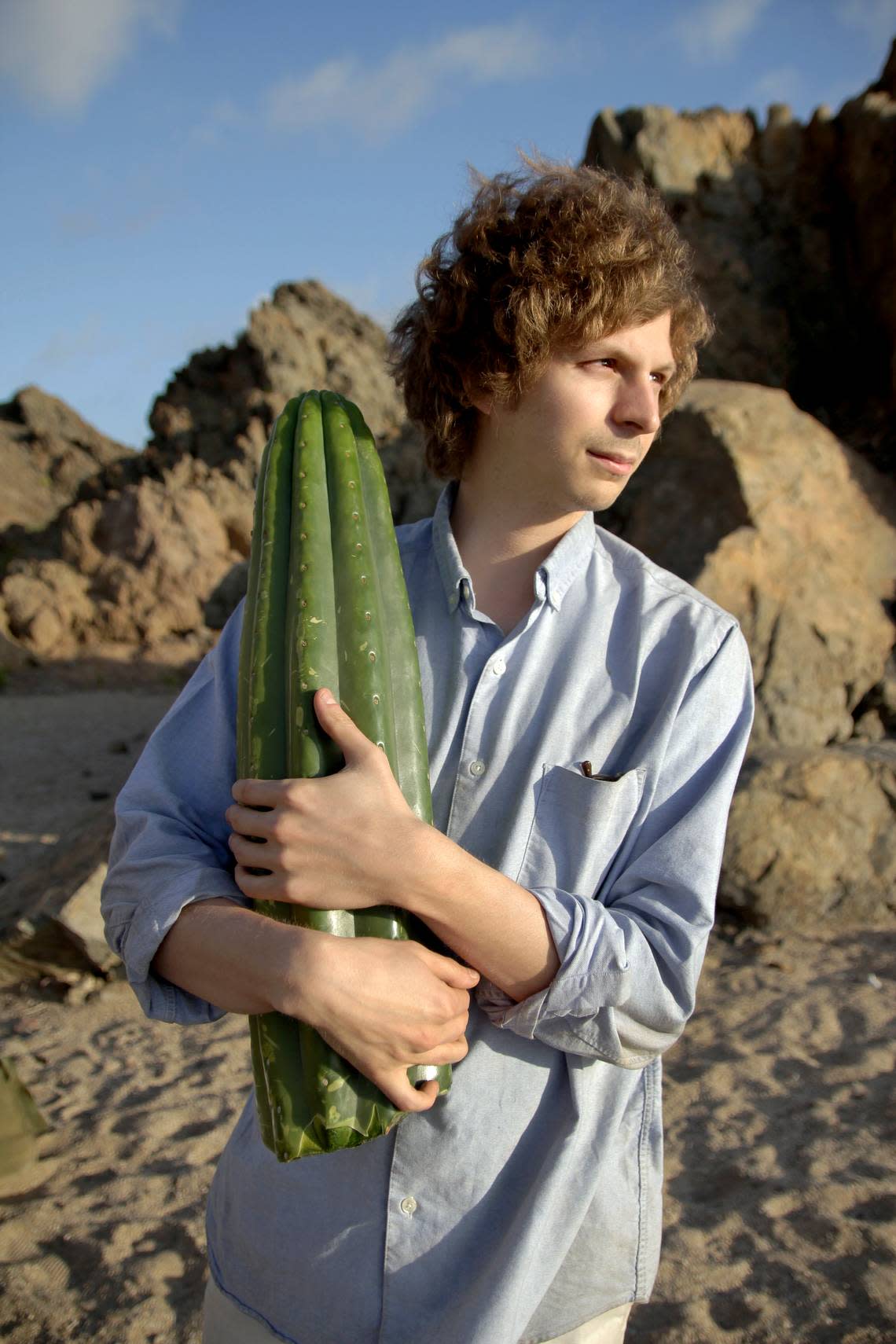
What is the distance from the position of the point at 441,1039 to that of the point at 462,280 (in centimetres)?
116

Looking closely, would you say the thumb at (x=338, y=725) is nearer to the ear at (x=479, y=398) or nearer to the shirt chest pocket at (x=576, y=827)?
the shirt chest pocket at (x=576, y=827)

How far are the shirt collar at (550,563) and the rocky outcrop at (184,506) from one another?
477 inches

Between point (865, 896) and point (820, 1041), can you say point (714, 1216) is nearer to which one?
point (820, 1041)

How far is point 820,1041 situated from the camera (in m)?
4.09

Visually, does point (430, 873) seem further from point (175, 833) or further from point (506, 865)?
point (175, 833)

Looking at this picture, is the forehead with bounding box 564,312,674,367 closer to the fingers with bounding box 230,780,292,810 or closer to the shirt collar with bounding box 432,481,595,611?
the shirt collar with bounding box 432,481,595,611

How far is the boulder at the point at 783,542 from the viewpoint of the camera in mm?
5582

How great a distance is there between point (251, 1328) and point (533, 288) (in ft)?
5.17

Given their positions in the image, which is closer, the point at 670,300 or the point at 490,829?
the point at 490,829

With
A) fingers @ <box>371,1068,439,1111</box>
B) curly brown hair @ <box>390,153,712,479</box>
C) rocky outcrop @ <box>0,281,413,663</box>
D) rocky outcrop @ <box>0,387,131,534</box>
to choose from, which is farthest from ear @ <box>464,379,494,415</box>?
rocky outcrop @ <box>0,387,131,534</box>

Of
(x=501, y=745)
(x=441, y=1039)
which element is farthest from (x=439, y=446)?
(x=441, y=1039)

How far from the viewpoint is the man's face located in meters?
1.47

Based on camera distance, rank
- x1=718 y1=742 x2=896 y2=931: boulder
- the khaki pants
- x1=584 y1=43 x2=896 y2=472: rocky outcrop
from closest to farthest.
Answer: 1. the khaki pants
2. x1=718 y1=742 x2=896 y2=931: boulder
3. x1=584 y1=43 x2=896 y2=472: rocky outcrop

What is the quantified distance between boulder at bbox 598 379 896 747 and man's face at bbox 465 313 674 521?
4077mm
